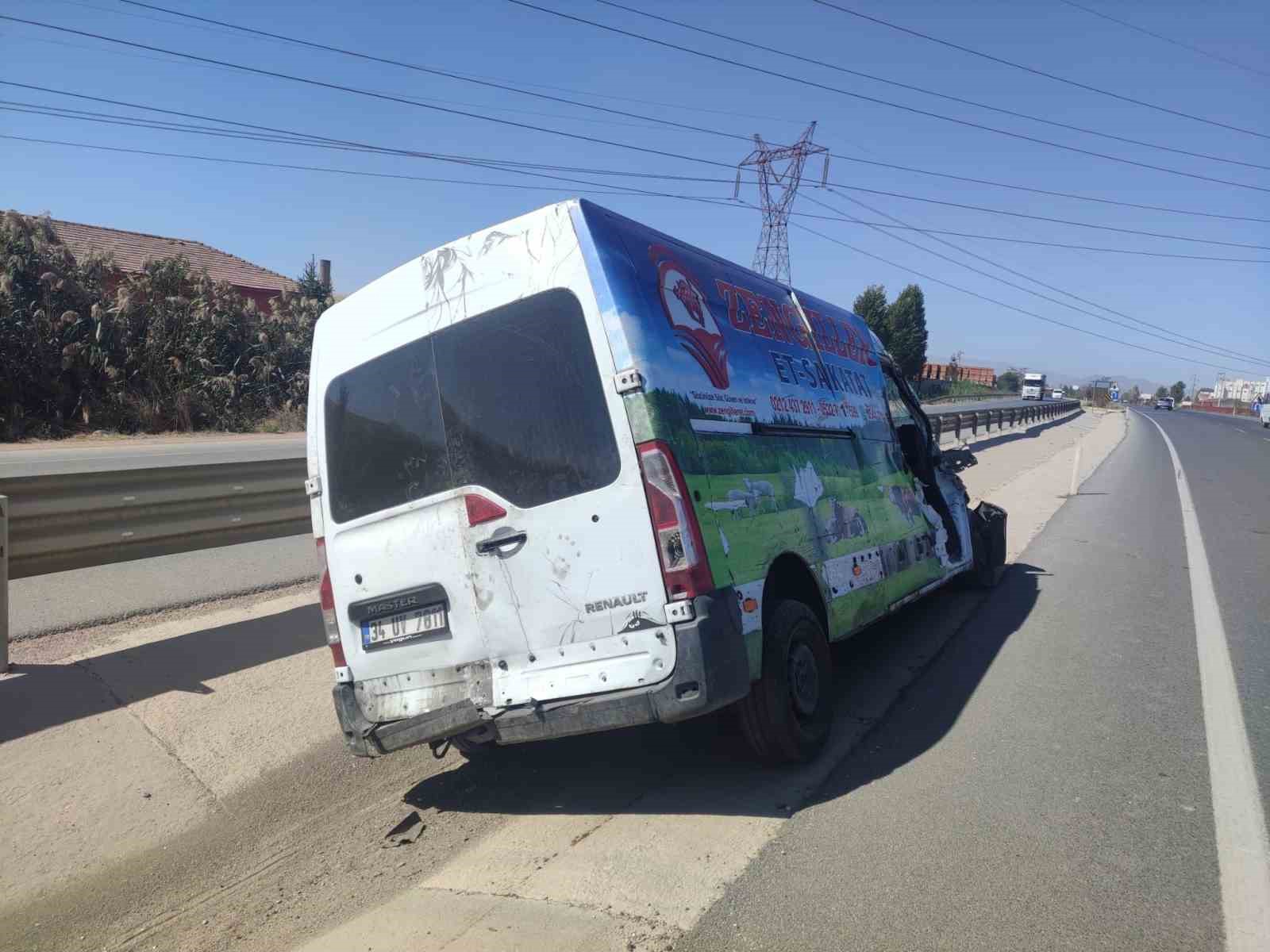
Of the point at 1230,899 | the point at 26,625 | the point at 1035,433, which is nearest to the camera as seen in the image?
the point at 1230,899

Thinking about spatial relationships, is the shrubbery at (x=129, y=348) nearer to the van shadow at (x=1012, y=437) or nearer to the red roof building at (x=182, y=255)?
the red roof building at (x=182, y=255)

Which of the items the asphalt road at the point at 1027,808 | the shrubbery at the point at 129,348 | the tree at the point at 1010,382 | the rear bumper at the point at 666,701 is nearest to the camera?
the asphalt road at the point at 1027,808

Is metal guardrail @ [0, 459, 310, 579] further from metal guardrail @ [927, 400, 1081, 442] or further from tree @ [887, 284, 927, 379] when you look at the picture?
tree @ [887, 284, 927, 379]

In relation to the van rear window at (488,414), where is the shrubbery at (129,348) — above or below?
above

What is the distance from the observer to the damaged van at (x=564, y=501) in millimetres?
3793

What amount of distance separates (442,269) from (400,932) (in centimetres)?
274

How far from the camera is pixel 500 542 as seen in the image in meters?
4.02

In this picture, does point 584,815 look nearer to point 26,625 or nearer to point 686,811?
point 686,811

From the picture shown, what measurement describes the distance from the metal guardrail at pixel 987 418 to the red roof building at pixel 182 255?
2128 centimetres

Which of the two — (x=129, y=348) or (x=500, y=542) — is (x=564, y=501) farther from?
(x=129, y=348)

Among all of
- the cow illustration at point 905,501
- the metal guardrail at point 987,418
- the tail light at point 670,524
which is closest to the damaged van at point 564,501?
the tail light at point 670,524

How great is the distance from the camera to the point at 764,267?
164ft

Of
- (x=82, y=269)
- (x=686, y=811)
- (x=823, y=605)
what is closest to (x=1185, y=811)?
(x=823, y=605)

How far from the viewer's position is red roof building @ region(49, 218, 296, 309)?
104ft
